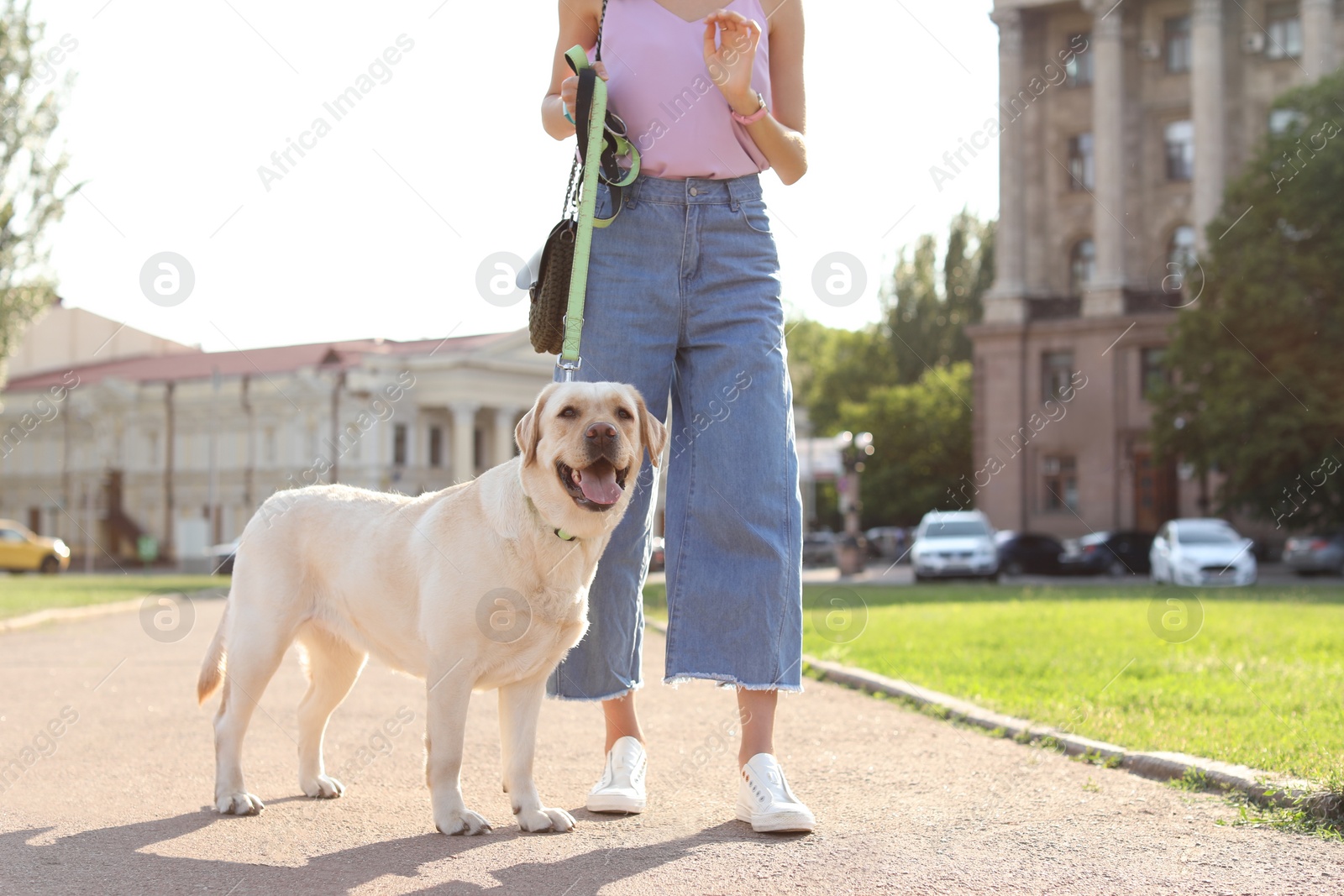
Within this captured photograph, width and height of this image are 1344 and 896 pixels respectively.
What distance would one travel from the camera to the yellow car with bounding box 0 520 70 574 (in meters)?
46.8

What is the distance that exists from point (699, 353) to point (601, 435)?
703mm

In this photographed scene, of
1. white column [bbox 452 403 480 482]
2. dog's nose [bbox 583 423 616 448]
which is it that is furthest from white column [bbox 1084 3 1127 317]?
dog's nose [bbox 583 423 616 448]

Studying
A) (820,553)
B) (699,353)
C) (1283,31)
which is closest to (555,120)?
(699,353)

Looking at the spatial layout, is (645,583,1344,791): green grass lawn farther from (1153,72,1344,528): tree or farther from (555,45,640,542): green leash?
(1153,72,1344,528): tree

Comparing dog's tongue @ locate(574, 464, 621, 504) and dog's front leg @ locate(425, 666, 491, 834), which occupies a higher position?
dog's tongue @ locate(574, 464, 621, 504)

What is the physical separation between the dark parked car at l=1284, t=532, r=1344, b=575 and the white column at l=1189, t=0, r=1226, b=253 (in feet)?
58.5

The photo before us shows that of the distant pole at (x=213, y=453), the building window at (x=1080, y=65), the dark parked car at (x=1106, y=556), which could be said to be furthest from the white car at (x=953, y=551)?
the distant pole at (x=213, y=453)

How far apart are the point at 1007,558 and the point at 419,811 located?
3850cm

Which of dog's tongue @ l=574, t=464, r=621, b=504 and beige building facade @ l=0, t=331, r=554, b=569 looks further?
beige building facade @ l=0, t=331, r=554, b=569

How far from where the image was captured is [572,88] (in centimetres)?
450

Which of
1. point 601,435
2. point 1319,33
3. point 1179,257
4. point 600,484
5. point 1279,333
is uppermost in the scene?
point 1319,33

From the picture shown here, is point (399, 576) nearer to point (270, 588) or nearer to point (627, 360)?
point (270, 588)

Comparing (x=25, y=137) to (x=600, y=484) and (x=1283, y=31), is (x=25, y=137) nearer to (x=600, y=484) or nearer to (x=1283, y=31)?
(x=600, y=484)

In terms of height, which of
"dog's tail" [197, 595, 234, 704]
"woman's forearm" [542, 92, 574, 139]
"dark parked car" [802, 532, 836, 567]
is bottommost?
"dark parked car" [802, 532, 836, 567]
